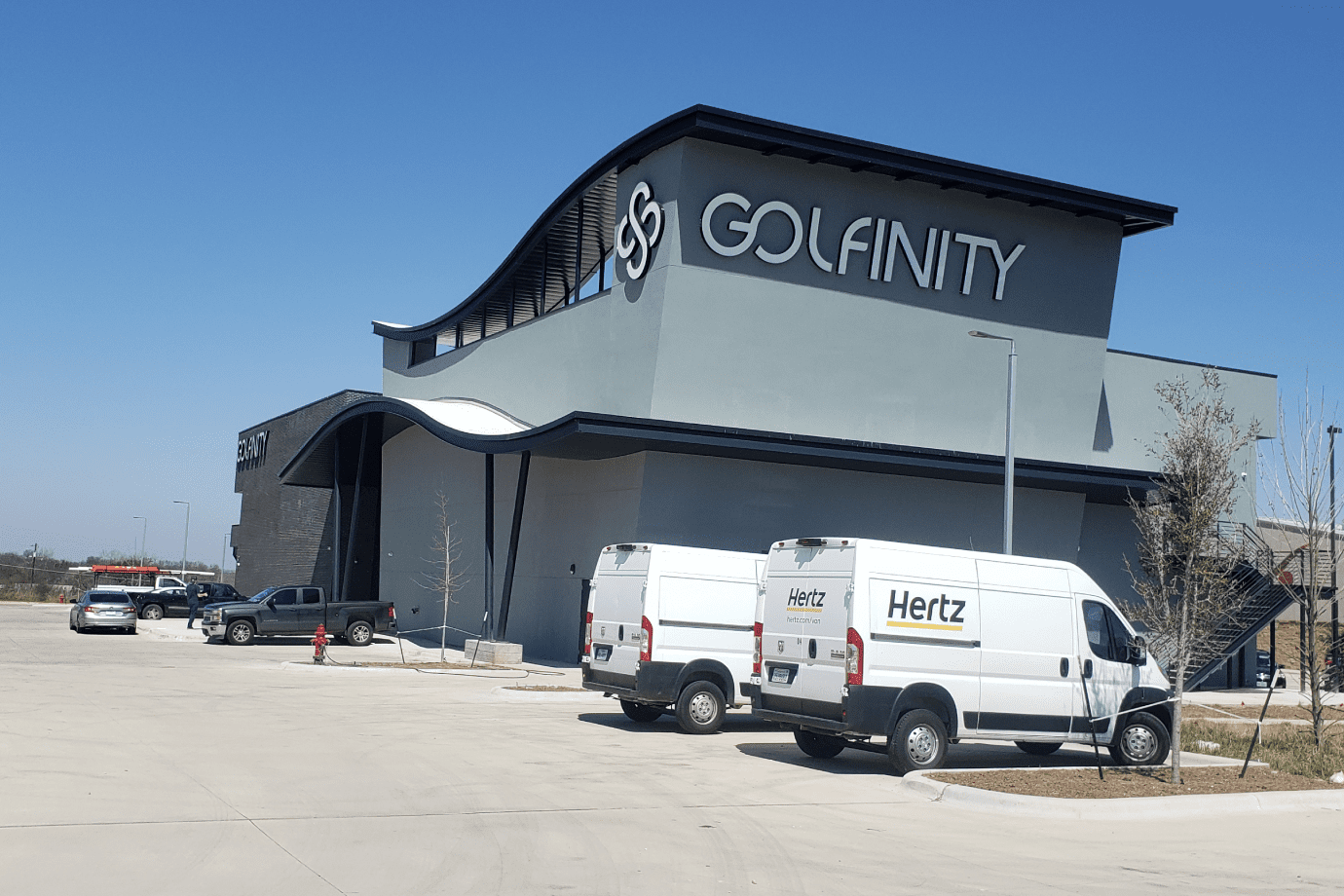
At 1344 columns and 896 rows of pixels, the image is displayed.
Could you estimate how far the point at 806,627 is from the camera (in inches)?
556

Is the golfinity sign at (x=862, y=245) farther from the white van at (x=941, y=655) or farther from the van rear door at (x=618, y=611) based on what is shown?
the white van at (x=941, y=655)

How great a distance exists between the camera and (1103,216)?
32156mm

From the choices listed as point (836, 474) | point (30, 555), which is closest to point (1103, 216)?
point (836, 474)

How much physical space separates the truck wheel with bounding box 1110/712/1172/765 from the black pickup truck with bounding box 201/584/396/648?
2746cm

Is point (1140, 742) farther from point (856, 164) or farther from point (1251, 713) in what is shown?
point (856, 164)

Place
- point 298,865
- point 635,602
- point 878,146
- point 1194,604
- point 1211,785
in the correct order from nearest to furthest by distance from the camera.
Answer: point 298,865
point 1211,785
point 1194,604
point 635,602
point 878,146

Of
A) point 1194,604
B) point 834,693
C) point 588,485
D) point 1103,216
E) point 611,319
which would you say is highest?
point 1103,216

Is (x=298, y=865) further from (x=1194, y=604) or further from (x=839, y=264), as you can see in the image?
(x=839, y=264)

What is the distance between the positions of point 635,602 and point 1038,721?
5607 millimetres

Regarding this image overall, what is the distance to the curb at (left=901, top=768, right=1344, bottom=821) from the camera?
11.5 meters

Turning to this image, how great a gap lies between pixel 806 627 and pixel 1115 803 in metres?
3.83

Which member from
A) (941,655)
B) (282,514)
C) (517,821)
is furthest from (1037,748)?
(282,514)

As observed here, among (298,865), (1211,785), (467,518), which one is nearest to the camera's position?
(298,865)

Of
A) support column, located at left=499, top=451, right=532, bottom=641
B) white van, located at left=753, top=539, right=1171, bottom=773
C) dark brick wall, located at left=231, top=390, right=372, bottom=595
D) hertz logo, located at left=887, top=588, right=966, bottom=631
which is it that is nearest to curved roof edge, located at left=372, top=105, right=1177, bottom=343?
support column, located at left=499, top=451, right=532, bottom=641
